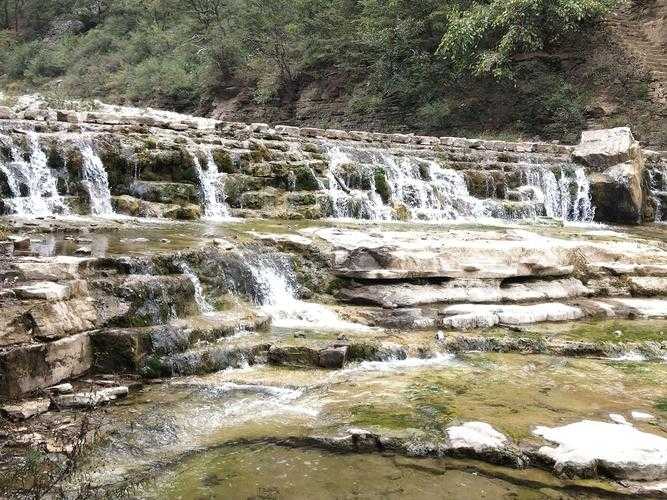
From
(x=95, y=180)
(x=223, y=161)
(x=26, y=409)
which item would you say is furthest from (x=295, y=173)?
(x=26, y=409)

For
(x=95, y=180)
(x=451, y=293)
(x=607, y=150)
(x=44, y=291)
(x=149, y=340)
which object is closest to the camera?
(x=44, y=291)

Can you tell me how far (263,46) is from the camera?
25.5 meters

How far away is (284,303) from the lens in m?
7.07

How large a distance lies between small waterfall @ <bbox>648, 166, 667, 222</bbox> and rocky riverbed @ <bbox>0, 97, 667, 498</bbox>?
12.5 feet

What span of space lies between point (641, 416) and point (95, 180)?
9.14m

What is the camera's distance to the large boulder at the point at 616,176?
13.6m

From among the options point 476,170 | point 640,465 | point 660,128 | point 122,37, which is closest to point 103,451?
point 640,465

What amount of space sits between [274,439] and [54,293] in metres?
2.20

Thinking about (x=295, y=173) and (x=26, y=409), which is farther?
(x=295, y=173)

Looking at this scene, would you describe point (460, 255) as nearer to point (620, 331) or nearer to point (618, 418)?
point (620, 331)

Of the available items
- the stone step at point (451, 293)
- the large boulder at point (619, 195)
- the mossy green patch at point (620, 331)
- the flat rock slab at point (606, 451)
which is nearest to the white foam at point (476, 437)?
the flat rock slab at point (606, 451)

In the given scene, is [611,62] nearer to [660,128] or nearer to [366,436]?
[660,128]

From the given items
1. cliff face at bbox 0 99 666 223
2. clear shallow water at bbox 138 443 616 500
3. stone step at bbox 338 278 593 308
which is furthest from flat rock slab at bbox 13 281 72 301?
cliff face at bbox 0 99 666 223

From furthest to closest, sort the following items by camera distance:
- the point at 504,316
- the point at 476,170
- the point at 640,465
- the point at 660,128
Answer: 1. the point at 660,128
2. the point at 476,170
3. the point at 504,316
4. the point at 640,465
